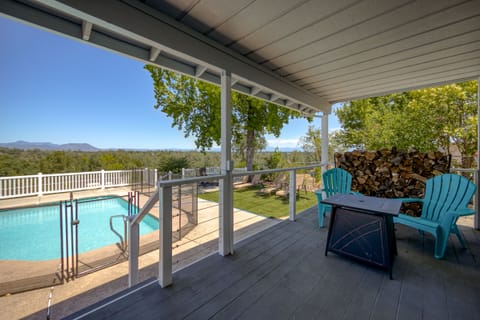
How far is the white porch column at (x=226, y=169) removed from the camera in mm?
2467

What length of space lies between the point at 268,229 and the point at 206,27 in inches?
114

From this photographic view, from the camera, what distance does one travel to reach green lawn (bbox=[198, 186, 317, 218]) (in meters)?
5.97

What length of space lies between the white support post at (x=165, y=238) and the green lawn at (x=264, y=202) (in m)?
3.86

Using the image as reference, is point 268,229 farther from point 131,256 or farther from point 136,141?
point 136,141

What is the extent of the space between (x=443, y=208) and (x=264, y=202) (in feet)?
15.4

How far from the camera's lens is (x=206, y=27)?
1.98m

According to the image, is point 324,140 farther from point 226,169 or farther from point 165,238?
point 165,238

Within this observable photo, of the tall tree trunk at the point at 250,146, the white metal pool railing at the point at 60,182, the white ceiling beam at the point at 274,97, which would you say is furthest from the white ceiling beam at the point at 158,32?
the white metal pool railing at the point at 60,182

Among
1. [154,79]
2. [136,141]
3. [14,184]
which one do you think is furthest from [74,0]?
[136,141]

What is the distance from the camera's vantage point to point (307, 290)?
6.08ft

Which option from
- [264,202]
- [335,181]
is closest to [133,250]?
[335,181]

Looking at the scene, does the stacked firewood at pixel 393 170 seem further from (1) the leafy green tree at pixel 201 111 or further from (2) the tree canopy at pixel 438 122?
(1) the leafy green tree at pixel 201 111

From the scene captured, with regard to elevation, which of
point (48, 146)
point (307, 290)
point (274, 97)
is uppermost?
point (274, 97)

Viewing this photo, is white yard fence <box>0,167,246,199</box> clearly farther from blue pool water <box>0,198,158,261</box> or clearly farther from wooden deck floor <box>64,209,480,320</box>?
wooden deck floor <box>64,209,480,320</box>
